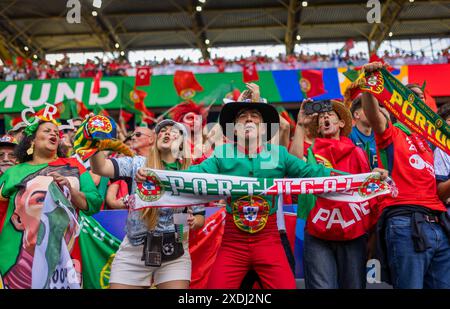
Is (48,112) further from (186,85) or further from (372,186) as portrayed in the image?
(186,85)

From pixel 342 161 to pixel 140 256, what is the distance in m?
1.47

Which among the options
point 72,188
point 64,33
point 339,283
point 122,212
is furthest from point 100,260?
point 64,33

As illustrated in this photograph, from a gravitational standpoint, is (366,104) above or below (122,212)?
above

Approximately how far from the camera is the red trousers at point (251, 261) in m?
2.58

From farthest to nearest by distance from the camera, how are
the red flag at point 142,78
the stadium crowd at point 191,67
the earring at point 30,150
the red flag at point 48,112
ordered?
the stadium crowd at point 191,67
the red flag at point 142,78
the red flag at point 48,112
the earring at point 30,150

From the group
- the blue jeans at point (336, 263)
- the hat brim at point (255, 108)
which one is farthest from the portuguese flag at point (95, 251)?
the blue jeans at point (336, 263)

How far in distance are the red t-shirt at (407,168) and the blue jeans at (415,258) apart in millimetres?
128

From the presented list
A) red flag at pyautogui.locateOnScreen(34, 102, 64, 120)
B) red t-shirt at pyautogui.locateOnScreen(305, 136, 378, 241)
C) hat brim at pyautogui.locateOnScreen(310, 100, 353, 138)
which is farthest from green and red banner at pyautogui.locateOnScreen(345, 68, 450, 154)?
red flag at pyautogui.locateOnScreen(34, 102, 64, 120)

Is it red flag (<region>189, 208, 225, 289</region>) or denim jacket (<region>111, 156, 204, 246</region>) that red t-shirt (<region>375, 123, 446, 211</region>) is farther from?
red flag (<region>189, 208, 225, 289</region>)

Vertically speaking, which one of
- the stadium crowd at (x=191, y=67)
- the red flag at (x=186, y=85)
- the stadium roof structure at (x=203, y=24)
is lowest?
the red flag at (x=186, y=85)

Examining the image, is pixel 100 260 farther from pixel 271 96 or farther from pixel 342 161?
pixel 271 96

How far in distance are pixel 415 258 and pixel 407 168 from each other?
→ 548 mm

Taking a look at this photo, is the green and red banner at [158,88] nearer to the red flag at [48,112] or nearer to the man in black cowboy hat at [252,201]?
the red flag at [48,112]

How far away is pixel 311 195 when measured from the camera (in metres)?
3.02
